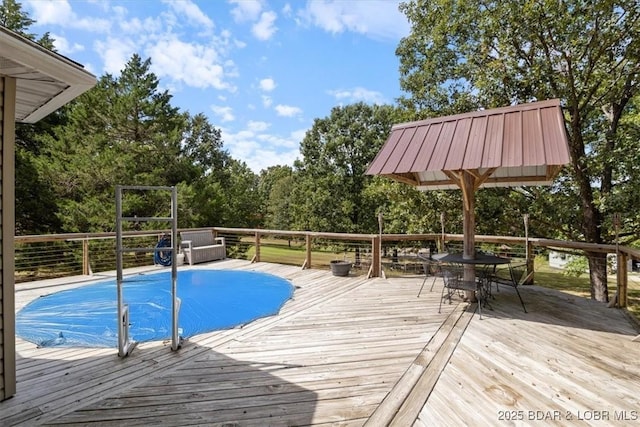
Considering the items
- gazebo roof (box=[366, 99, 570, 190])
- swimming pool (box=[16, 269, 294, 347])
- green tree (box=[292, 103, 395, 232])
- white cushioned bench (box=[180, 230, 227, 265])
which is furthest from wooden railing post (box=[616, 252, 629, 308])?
green tree (box=[292, 103, 395, 232])

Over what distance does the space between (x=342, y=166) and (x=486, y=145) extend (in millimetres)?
12041

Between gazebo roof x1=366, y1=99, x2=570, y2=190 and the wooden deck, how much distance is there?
6.37ft

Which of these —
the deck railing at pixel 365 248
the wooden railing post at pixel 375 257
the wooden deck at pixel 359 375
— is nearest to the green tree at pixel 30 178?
the deck railing at pixel 365 248

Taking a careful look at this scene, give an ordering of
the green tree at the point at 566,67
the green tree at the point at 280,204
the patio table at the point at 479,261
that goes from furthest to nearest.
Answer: the green tree at the point at 280,204 → the green tree at the point at 566,67 → the patio table at the point at 479,261

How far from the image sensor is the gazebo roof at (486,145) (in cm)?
374

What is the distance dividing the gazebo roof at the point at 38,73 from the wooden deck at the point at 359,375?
7.60 feet

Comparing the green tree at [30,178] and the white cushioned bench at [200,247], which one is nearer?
the white cushioned bench at [200,247]

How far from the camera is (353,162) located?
15.9 m

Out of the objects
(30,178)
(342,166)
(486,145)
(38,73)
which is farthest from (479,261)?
(30,178)

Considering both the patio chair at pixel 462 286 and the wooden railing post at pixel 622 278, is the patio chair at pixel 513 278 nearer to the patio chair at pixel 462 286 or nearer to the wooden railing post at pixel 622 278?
the patio chair at pixel 462 286

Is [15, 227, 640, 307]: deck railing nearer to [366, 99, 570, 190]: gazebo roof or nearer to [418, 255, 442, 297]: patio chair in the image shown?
[418, 255, 442, 297]: patio chair

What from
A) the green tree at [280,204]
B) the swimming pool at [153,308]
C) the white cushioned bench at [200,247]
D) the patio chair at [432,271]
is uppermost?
the green tree at [280,204]

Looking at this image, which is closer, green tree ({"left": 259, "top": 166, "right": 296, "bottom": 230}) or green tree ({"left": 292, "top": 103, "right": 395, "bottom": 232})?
green tree ({"left": 292, "top": 103, "right": 395, "bottom": 232})

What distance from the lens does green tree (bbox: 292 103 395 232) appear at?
49.5 ft
